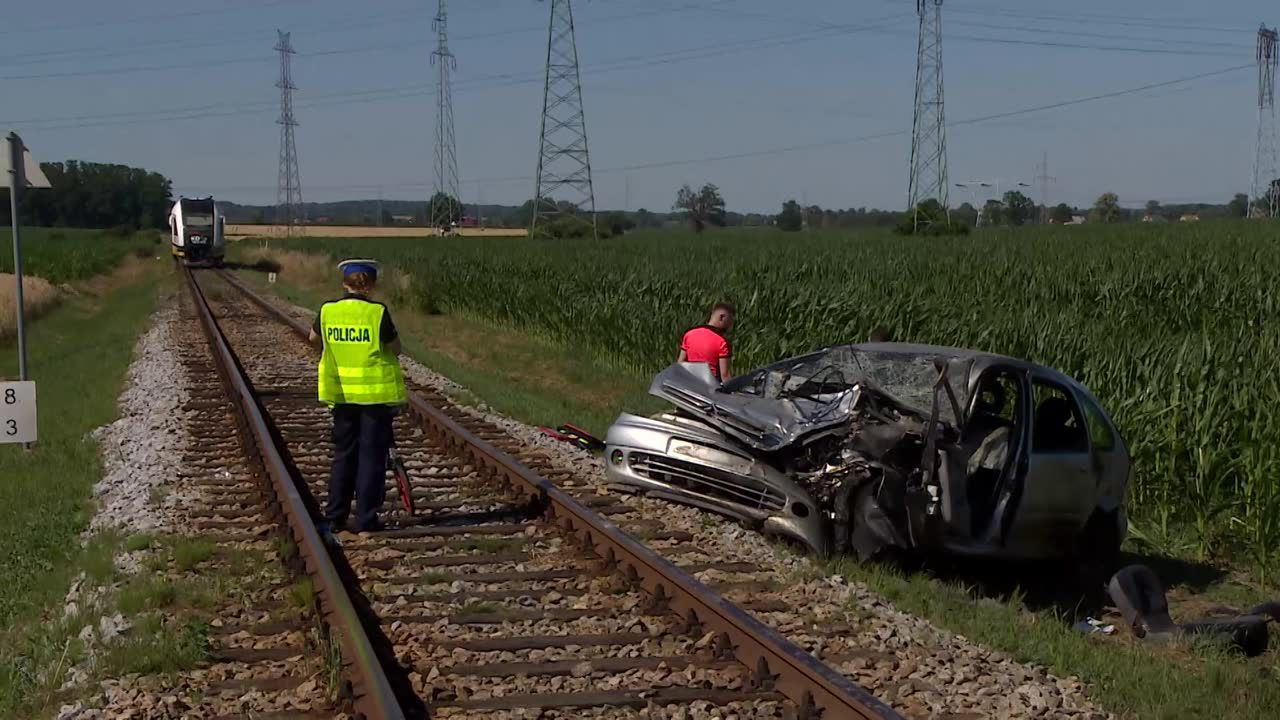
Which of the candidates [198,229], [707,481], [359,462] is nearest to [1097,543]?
[707,481]

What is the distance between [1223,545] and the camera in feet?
34.5

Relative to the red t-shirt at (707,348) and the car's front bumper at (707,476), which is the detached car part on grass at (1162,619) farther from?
the red t-shirt at (707,348)

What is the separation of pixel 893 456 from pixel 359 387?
3.50 meters

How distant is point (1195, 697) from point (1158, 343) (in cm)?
702

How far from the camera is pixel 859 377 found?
31.6ft

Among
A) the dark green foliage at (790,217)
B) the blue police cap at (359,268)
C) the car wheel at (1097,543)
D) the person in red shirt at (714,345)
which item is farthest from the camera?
the dark green foliage at (790,217)

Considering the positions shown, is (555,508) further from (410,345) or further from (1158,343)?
(410,345)

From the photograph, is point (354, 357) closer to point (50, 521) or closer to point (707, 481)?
point (707, 481)

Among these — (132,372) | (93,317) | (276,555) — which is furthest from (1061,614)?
(93,317)

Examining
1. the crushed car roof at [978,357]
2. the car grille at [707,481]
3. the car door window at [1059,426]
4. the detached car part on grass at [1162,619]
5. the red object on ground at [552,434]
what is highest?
the crushed car roof at [978,357]

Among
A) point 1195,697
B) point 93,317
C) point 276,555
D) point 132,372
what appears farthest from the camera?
point 93,317

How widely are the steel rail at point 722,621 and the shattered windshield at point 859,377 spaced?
185 cm

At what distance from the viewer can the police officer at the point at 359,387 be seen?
865cm

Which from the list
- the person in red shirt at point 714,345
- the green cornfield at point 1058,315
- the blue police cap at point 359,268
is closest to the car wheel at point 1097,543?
the green cornfield at point 1058,315
